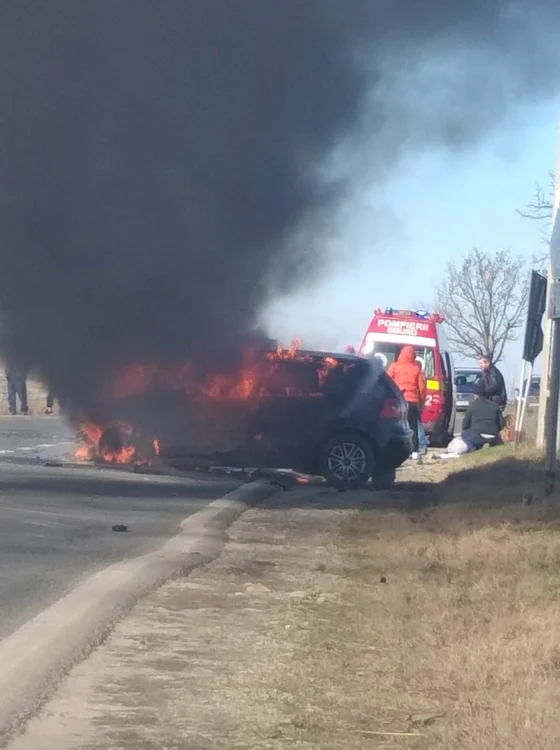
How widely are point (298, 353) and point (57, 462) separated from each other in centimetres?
351

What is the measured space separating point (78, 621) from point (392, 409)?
9.40 meters

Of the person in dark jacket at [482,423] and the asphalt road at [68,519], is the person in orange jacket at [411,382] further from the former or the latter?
the asphalt road at [68,519]

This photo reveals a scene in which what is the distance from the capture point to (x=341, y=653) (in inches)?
260

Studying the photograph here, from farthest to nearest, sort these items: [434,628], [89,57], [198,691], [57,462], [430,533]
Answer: [57,462], [89,57], [430,533], [434,628], [198,691]

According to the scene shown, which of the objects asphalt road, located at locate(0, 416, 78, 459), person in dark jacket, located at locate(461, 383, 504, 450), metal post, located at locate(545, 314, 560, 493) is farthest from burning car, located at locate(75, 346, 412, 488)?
person in dark jacket, located at locate(461, 383, 504, 450)

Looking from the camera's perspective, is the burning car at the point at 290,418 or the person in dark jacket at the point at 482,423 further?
the person in dark jacket at the point at 482,423

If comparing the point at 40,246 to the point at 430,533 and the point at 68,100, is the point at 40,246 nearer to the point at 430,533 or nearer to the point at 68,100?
the point at 68,100

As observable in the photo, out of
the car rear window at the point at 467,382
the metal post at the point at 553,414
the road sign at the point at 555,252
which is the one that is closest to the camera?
the road sign at the point at 555,252

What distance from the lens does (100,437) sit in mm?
16875

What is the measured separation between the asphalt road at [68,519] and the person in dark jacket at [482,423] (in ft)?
21.4

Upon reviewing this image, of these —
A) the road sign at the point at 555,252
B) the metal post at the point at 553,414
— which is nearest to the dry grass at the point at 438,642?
the metal post at the point at 553,414

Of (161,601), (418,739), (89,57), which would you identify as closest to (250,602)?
(161,601)

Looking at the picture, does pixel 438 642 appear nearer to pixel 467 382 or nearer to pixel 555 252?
pixel 555 252

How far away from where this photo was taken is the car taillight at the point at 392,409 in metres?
16.0
